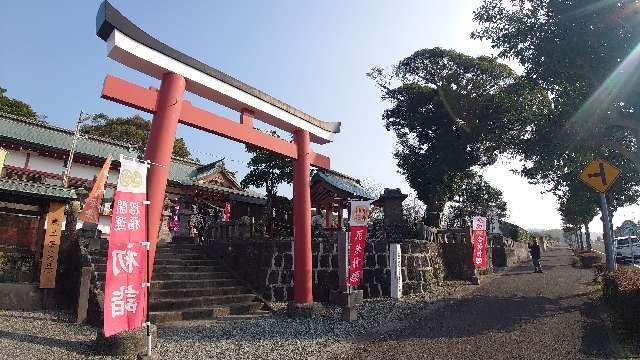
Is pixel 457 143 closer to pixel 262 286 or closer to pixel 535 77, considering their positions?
pixel 535 77

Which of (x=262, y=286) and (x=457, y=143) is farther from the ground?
(x=457, y=143)

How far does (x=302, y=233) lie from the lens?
9703 millimetres

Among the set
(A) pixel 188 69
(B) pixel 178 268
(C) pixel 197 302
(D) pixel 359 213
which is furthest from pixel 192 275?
(A) pixel 188 69

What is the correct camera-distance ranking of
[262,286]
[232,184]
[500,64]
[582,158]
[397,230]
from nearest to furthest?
[262,286]
[582,158]
[397,230]
[232,184]
[500,64]

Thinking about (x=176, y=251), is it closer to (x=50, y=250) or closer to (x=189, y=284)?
(x=189, y=284)

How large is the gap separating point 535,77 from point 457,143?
15038mm

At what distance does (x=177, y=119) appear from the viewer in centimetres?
689

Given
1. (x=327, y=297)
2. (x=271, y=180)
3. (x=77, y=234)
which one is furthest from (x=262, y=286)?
(x=271, y=180)

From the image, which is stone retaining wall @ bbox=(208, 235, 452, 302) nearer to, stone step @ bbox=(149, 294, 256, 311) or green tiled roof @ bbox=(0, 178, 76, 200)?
stone step @ bbox=(149, 294, 256, 311)

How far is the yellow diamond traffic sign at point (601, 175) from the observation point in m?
9.31

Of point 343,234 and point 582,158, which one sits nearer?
point 343,234

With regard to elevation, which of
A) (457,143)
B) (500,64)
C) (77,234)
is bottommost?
(77,234)

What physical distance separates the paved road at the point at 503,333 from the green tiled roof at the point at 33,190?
8.55 metres

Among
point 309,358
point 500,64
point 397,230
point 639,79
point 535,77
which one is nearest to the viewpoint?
point 309,358
